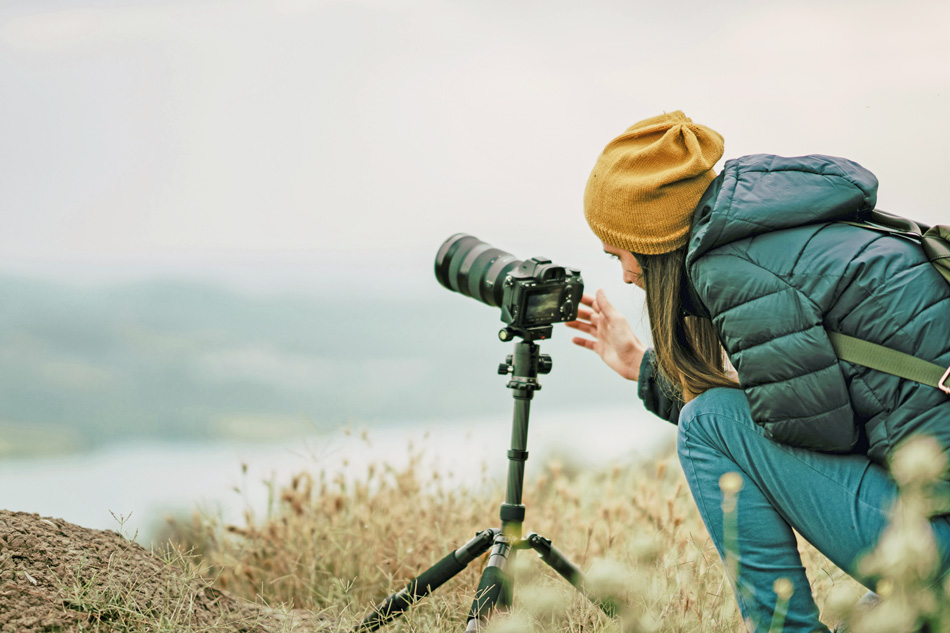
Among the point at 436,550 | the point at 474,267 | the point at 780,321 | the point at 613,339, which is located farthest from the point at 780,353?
the point at 436,550

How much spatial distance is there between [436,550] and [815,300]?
1695mm

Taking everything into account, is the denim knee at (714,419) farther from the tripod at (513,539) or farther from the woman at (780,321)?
the tripod at (513,539)

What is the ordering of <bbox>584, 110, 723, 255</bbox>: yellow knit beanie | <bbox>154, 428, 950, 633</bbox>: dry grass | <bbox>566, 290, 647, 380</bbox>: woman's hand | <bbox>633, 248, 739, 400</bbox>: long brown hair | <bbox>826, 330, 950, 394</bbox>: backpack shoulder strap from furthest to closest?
<bbox>566, 290, 647, 380</bbox>: woman's hand, <bbox>154, 428, 950, 633</bbox>: dry grass, <bbox>633, 248, 739, 400</bbox>: long brown hair, <bbox>584, 110, 723, 255</bbox>: yellow knit beanie, <bbox>826, 330, 950, 394</bbox>: backpack shoulder strap

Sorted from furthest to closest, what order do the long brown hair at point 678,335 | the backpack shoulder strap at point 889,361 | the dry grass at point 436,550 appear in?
the dry grass at point 436,550, the long brown hair at point 678,335, the backpack shoulder strap at point 889,361

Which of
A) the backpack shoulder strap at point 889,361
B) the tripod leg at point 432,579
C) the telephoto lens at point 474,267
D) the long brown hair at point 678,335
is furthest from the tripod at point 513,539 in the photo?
the backpack shoulder strap at point 889,361

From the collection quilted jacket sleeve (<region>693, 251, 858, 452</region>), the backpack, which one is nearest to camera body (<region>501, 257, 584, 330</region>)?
quilted jacket sleeve (<region>693, 251, 858, 452</region>)

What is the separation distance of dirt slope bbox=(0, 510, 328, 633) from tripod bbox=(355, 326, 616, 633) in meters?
0.29

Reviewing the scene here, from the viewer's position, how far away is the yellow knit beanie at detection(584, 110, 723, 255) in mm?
1970

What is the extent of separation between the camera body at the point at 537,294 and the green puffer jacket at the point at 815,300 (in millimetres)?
567

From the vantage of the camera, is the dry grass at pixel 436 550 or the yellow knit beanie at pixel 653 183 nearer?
the yellow knit beanie at pixel 653 183

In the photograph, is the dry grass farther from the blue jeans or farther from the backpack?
the backpack

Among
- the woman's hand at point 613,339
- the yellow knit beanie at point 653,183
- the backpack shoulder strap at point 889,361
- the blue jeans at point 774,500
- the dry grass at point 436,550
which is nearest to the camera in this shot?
the backpack shoulder strap at point 889,361

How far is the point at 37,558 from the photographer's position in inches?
84.4

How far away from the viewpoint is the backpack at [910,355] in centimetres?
174
